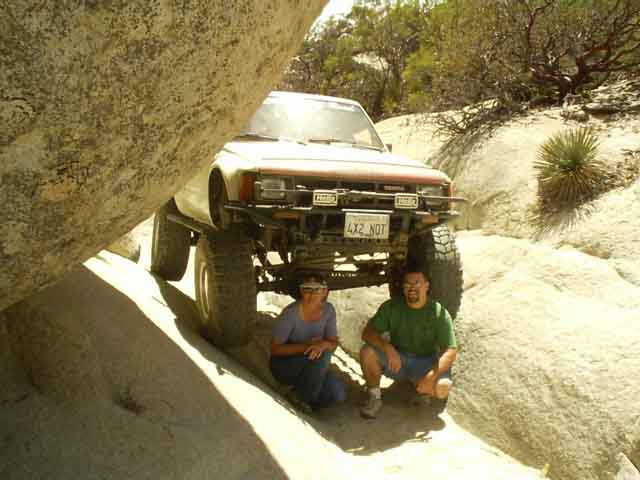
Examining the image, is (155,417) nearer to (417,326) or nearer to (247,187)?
(247,187)

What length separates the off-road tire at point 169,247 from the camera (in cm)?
594

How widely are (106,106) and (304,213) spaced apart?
207cm

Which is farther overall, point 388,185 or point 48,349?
point 388,185

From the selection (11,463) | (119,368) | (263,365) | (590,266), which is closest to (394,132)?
(590,266)

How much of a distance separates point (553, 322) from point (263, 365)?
226 centimetres

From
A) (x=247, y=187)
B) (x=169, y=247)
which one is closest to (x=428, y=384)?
(x=247, y=187)

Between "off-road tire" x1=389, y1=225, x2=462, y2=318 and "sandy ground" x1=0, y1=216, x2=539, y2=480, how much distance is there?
2.84 ft

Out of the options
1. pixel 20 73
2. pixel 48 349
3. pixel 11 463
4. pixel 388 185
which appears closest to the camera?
pixel 20 73

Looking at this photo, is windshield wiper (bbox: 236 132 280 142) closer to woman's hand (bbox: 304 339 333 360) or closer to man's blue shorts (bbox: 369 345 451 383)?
woman's hand (bbox: 304 339 333 360)

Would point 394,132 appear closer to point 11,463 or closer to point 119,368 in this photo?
point 119,368

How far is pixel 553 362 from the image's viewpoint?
4.26m

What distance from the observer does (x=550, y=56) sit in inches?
376

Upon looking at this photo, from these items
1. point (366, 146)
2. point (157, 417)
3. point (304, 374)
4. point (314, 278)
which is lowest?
point (304, 374)

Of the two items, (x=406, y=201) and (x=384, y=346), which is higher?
(x=406, y=201)
